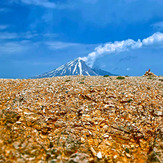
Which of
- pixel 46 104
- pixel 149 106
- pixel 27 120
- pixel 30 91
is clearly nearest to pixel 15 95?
pixel 30 91

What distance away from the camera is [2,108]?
12625 millimetres

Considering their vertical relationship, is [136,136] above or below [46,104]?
below

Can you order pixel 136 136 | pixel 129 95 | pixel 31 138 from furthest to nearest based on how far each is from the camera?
pixel 129 95 → pixel 136 136 → pixel 31 138

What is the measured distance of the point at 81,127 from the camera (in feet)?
37.0

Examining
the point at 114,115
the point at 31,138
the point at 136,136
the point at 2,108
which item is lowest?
the point at 136,136

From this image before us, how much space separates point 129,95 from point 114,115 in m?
3.96

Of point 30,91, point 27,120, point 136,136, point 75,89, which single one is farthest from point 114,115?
point 30,91

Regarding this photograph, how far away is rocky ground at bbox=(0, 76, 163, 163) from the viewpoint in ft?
29.8

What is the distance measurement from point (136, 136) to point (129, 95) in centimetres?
545

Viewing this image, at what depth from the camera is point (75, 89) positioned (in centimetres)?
1705

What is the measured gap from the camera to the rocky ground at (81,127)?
9.09 meters

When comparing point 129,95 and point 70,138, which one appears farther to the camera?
point 129,95

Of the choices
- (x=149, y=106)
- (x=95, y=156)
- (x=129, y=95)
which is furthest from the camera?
(x=129, y=95)

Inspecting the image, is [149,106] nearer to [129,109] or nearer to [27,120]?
[129,109]
